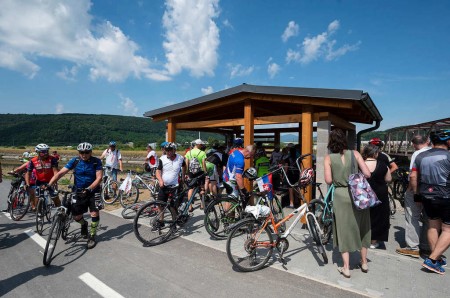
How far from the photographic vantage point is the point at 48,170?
235 inches

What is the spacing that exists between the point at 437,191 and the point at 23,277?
551cm

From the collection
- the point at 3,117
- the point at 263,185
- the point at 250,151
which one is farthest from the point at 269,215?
the point at 3,117

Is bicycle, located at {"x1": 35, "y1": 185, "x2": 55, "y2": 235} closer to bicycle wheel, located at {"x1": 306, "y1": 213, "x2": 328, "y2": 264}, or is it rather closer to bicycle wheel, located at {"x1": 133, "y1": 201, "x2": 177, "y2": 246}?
bicycle wheel, located at {"x1": 133, "y1": 201, "x2": 177, "y2": 246}

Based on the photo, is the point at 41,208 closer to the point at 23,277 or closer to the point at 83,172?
the point at 83,172

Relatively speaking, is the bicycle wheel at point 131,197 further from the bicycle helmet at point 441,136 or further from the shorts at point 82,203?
the bicycle helmet at point 441,136

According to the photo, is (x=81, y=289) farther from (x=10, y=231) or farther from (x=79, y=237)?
(x=10, y=231)

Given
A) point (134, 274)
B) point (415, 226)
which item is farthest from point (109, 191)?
point (415, 226)

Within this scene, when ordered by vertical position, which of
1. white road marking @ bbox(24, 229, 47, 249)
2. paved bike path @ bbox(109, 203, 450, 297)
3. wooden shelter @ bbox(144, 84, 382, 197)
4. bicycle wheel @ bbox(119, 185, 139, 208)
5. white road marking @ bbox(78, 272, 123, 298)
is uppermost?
wooden shelter @ bbox(144, 84, 382, 197)

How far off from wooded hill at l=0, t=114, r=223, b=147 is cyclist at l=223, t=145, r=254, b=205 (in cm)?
9106

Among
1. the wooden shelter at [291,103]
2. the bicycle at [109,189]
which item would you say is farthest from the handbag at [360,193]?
the bicycle at [109,189]

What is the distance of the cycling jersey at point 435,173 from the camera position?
3.26 meters

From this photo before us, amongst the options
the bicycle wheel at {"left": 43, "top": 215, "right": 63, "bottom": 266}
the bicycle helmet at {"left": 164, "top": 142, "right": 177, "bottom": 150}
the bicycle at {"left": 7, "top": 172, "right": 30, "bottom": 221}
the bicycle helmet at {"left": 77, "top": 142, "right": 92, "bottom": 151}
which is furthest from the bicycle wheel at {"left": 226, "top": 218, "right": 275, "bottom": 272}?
the bicycle at {"left": 7, "top": 172, "right": 30, "bottom": 221}

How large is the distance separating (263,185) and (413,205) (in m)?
2.41

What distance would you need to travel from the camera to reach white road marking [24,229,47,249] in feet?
15.1
